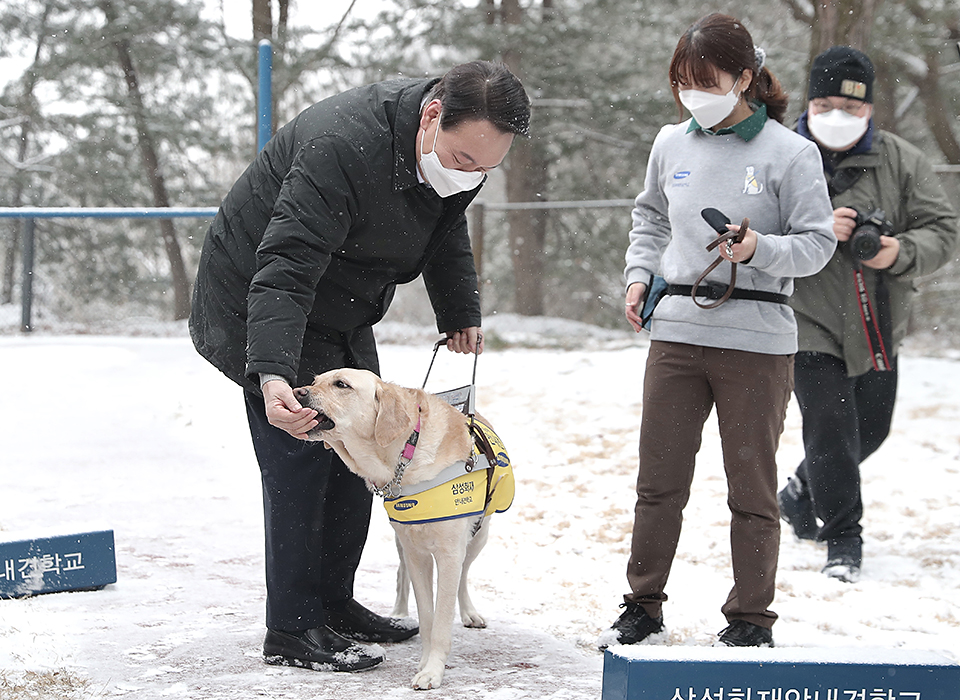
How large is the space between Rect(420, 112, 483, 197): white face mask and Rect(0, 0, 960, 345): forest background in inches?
350

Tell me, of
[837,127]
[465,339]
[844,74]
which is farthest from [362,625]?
[844,74]

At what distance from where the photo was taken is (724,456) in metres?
3.05

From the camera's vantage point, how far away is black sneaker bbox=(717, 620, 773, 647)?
2.96 m

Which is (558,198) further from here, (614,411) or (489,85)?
(489,85)

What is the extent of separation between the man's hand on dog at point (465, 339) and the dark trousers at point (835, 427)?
1.66 meters

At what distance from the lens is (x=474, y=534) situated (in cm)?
311

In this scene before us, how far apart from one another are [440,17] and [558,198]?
10.6 feet

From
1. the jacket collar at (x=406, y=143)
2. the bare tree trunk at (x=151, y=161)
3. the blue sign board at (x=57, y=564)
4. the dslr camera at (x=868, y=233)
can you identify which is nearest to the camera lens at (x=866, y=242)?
the dslr camera at (x=868, y=233)

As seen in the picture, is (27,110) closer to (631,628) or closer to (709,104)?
(709,104)

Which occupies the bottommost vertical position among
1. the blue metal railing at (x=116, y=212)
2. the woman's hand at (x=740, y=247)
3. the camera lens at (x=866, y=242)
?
the woman's hand at (x=740, y=247)

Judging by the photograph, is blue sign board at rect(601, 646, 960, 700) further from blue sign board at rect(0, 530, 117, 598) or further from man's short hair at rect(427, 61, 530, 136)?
blue sign board at rect(0, 530, 117, 598)

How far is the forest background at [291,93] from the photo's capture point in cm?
1212

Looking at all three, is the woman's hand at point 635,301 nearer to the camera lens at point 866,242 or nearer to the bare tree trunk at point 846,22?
the camera lens at point 866,242

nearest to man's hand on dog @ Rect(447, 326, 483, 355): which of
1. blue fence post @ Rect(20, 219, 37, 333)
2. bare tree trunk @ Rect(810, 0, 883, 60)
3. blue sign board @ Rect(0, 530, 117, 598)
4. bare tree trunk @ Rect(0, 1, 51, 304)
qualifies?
blue sign board @ Rect(0, 530, 117, 598)
